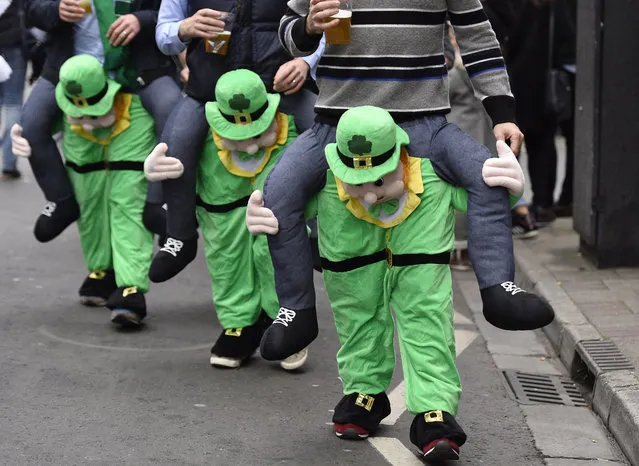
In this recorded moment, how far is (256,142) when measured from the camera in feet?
20.3

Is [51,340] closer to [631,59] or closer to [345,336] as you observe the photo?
[345,336]

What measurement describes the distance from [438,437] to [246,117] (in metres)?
1.88

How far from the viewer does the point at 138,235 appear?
290 inches

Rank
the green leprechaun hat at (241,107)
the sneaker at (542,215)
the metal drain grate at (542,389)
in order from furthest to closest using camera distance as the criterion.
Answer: the sneaker at (542,215), the metal drain grate at (542,389), the green leprechaun hat at (241,107)

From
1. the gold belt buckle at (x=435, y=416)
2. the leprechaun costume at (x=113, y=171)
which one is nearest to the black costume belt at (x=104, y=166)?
the leprechaun costume at (x=113, y=171)

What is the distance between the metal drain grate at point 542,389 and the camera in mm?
6145

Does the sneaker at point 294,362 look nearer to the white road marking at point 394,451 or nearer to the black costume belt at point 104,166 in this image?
the white road marking at point 394,451

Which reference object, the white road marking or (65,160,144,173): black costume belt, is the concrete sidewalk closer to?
the white road marking

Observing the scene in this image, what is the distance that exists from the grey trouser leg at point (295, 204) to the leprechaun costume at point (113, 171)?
213 centimetres

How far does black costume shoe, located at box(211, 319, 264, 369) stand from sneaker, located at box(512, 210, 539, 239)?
363 cm

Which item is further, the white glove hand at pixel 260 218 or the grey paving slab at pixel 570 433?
the grey paving slab at pixel 570 433

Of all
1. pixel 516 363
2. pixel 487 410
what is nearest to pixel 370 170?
pixel 487 410

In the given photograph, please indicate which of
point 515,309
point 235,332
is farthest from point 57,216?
point 515,309

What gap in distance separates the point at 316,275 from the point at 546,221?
2.12 metres
